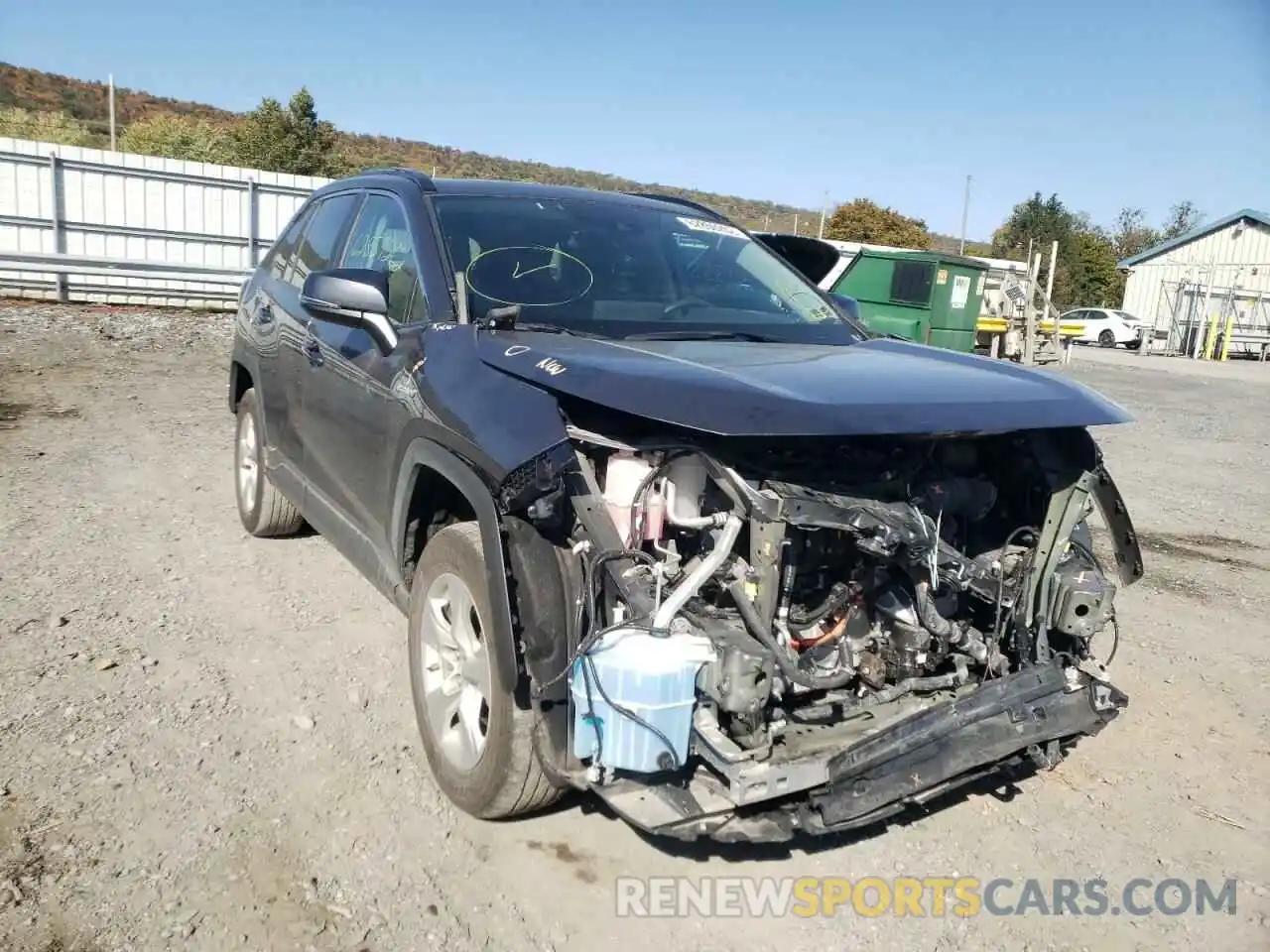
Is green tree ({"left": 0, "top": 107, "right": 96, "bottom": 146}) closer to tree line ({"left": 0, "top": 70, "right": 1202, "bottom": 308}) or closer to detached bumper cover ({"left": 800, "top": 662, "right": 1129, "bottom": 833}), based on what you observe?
tree line ({"left": 0, "top": 70, "right": 1202, "bottom": 308})

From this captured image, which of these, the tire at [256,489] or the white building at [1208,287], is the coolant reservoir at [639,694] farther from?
the white building at [1208,287]

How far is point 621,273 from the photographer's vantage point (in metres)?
3.88

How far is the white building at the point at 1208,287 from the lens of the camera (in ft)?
101

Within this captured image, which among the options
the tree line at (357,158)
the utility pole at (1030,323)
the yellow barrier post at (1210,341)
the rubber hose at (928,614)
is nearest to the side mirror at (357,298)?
the rubber hose at (928,614)

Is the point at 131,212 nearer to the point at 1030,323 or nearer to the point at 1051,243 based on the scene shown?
the point at 1030,323

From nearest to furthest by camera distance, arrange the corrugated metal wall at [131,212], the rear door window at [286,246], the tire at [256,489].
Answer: the rear door window at [286,246] → the tire at [256,489] → the corrugated metal wall at [131,212]

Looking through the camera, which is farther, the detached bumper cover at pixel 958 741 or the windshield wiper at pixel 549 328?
the windshield wiper at pixel 549 328

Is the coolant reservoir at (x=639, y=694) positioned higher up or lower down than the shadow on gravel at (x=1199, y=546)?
higher up

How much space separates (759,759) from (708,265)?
230cm

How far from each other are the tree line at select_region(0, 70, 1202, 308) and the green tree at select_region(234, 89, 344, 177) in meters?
0.03

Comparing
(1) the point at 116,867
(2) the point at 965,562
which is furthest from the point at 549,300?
(1) the point at 116,867

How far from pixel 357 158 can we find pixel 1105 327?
38110mm

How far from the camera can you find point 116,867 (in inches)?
110

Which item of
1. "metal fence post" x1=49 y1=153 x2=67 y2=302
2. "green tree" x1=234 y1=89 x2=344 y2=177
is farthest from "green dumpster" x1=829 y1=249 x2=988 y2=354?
"green tree" x1=234 y1=89 x2=344 y2=177
